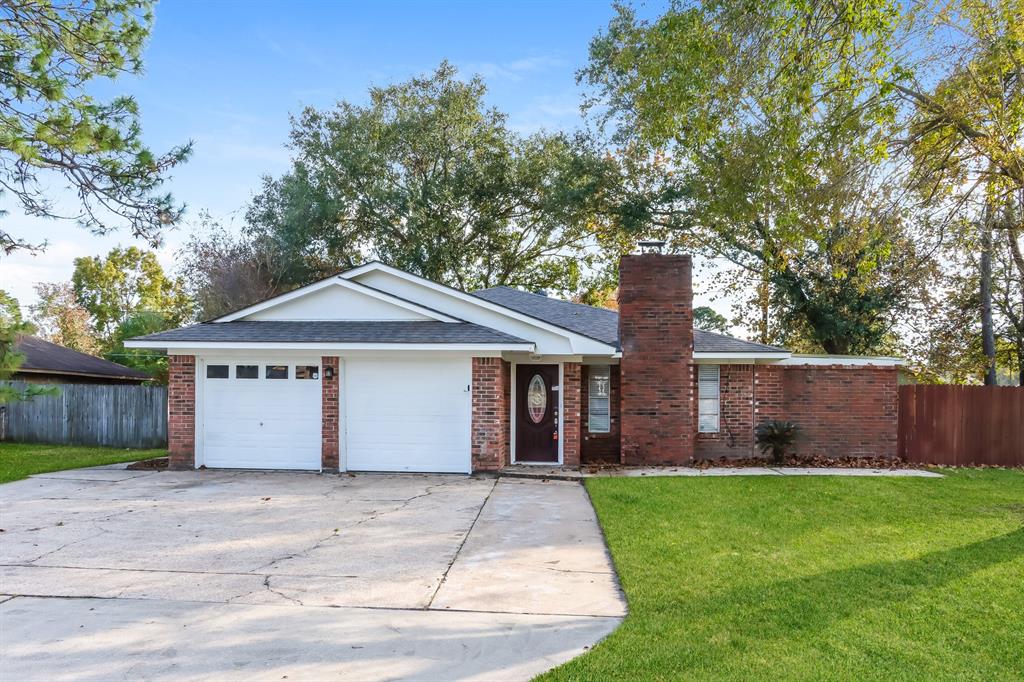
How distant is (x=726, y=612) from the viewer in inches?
196

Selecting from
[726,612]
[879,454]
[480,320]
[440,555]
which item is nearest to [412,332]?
[480,320]

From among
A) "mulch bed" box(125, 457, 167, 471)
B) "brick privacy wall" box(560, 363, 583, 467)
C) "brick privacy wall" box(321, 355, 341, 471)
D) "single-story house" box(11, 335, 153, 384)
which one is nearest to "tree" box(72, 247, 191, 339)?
"single-story house" box(11, 335, 153, 384)

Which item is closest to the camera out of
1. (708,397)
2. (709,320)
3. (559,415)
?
(559,415)

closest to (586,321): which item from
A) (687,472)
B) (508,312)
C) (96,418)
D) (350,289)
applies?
(508,312)

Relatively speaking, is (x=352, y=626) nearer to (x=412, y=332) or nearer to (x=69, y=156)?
(x=69, y=156)

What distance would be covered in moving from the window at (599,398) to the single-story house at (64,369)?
51.4 ft

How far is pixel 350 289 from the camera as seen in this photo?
44.6ft

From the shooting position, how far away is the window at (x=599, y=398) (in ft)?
46.8

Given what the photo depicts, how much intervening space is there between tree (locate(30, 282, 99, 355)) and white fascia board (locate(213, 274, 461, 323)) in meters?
28.8

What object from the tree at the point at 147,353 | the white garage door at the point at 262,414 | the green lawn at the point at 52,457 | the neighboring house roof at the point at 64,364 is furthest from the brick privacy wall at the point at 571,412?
the tree at the point at 147,353

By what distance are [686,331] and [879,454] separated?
4870mm

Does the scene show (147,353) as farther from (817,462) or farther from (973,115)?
(973,115)

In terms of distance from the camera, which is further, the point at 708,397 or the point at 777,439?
the point at 708,397

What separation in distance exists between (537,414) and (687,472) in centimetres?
313
